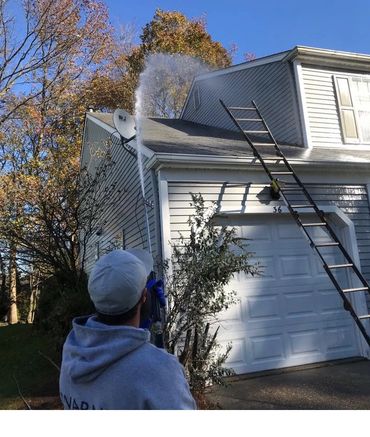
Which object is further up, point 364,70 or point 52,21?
point 52,21

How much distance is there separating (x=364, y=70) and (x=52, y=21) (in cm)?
1406

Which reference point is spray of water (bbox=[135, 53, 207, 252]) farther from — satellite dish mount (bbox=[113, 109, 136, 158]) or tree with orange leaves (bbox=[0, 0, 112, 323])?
satellite dish mount (bbox=[113, 109, 136, 158])

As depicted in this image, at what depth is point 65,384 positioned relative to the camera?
153 centimetres

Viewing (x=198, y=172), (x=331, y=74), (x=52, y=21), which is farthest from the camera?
(x=52, y=21)

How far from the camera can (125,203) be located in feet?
29.1

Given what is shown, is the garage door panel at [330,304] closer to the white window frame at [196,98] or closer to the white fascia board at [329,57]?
the white fascia board at [329,57]

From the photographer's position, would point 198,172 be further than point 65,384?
Yes

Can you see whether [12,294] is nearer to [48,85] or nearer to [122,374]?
[48,85]

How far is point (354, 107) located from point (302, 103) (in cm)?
148

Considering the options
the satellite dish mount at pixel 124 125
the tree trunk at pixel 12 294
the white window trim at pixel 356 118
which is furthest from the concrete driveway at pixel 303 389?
the tree trunk at pixel 12 294

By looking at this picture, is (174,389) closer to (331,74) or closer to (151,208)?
(151,208)
